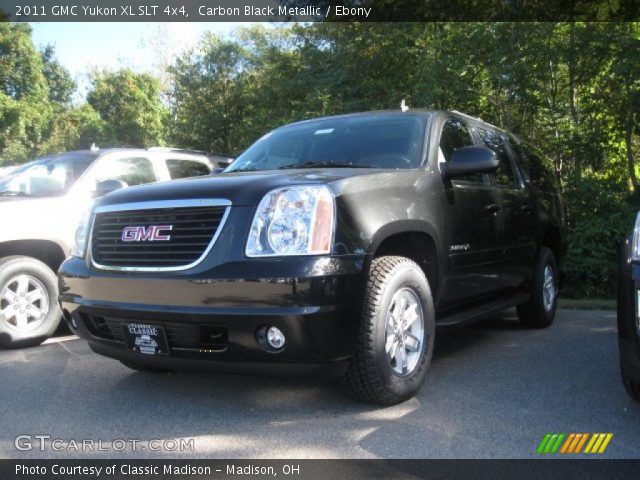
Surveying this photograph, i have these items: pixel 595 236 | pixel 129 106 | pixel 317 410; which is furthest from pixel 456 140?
pixel 129 106

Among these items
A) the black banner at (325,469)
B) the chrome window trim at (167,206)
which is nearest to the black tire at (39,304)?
the chrome window trim at (167,206)

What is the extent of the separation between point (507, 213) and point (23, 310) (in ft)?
13.7

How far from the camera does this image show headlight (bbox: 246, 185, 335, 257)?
10.5 feet

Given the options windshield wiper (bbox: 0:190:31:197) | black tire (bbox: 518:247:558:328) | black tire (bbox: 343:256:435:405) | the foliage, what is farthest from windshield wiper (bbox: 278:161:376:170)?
the foliage

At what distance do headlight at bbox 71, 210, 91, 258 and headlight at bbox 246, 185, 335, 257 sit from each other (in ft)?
4.46

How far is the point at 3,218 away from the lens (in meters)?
5.36

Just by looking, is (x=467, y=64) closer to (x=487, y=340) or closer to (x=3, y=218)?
(x=487, y=340)

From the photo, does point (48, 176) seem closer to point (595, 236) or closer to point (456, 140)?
point (456, 140)

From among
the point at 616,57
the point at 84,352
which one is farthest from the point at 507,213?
the point at 616,57

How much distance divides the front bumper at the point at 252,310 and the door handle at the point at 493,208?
185cm

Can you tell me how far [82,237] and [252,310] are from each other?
157cm

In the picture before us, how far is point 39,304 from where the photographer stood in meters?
5.68

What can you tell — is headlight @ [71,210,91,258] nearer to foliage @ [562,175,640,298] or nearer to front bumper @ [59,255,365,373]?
front bumper @ [59,255,365,373]

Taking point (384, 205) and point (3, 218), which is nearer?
point (384, 205)
